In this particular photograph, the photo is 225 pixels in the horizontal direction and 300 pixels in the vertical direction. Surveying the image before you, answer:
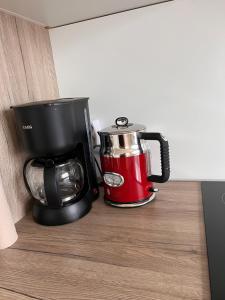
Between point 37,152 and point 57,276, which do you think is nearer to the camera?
point 57,276

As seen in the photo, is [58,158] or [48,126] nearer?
[48,126]

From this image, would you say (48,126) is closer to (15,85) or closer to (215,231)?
(15,85)

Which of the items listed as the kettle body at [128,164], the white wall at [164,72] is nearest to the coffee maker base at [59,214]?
the kettle body at [128,164]

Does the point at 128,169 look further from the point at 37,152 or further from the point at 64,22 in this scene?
the point at 64,22

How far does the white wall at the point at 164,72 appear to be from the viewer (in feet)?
2.72

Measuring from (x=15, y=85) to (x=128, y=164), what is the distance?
0.45 metres

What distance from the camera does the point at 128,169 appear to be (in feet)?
2.58

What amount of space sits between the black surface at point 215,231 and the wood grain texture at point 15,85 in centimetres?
59

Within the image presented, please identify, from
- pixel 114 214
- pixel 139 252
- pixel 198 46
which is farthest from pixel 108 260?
pixel 198 46

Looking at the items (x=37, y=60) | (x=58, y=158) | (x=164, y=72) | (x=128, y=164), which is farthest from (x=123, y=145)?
(x=37, y=60)

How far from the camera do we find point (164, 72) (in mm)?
891

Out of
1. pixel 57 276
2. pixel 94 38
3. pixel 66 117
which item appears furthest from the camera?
pixel 94 38

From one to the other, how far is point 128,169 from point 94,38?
0.52m

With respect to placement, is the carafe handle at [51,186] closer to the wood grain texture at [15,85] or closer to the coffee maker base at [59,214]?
the coffee maker base at [59,214]
